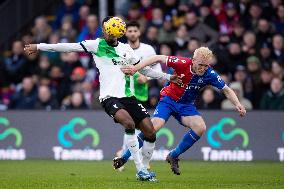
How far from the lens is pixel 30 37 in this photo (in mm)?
26969

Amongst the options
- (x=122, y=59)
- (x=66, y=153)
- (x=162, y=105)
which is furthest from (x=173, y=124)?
(x=122, y=59)

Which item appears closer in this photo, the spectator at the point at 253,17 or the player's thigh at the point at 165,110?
the player's thigh at the point at 165,110

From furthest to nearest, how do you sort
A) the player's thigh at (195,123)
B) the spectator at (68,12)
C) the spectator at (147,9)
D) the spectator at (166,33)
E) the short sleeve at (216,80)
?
the spectator at (68,12)
the spectator at (147,9)
the spectator at (166,33)
the player's thigh at (195,123)
the short sleeve at (216,80)

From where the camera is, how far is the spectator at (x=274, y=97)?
22.1 metres

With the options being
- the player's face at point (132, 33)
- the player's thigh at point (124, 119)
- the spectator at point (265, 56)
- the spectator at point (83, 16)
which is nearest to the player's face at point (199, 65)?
the player's thigh at point (124, 119)

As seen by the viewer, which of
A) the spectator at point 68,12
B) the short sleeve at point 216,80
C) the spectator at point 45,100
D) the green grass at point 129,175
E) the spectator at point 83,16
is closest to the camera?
the green grass at point 129,175

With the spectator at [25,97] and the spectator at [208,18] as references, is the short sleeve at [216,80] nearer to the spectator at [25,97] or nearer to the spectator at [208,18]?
the spectator at [208,18]

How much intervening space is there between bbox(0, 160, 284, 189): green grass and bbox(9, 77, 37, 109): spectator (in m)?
3.33

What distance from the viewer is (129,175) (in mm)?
16500

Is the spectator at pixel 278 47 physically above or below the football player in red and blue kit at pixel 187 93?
above

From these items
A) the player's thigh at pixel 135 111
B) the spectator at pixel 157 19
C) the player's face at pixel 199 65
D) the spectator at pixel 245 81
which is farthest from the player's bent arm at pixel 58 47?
the spectator at pixel 157 19

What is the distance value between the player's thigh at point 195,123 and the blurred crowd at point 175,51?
19.3 ft

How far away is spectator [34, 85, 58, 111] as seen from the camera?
23.7 meters

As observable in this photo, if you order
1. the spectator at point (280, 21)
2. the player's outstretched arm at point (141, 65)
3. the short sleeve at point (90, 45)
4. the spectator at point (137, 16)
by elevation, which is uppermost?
the spectator at point (137, 16)
